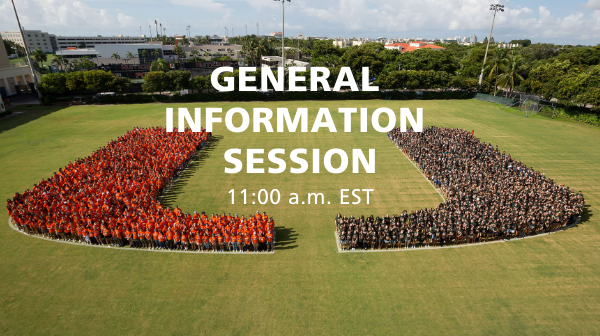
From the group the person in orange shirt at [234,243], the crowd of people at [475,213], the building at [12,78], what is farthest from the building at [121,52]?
the crowd of people at [475,213]

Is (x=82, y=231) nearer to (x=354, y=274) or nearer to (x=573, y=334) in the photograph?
(x=354, y=274)

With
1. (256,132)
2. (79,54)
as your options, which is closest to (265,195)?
(256,132)

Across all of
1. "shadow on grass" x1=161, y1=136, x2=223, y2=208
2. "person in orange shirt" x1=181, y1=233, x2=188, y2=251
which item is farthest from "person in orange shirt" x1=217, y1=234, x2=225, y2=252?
"shadow on grass" x1=161, y1=136, x2=223, y2=208

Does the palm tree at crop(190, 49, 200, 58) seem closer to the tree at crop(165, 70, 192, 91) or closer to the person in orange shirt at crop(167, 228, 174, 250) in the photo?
the tree at crop(165, 70, 192, 91)

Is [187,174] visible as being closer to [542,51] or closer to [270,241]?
[270,241]

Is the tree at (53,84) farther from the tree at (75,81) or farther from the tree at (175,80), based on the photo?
the tree at (175,80)

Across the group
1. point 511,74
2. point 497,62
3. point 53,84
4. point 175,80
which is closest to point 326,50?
point 497,62
